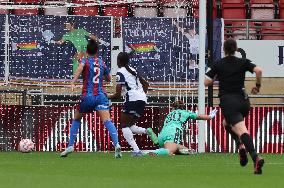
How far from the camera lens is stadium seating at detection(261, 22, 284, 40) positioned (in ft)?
93.7

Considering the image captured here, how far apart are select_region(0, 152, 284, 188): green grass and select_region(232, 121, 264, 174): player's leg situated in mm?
137

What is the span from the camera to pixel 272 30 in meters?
29.7

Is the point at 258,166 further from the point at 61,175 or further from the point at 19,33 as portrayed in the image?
the point at 19,33

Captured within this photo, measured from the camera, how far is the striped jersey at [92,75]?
59.1 ft

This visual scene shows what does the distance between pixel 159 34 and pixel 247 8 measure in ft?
14.7

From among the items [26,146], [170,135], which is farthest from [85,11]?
[170,135]

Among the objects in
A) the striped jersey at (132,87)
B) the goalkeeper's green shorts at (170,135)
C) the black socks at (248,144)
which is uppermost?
the striped jersey at (132,87)

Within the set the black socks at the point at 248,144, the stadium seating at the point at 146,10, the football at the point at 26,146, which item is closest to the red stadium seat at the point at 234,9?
the stadium seating at the point at 146,10

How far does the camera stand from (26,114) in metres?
22.3

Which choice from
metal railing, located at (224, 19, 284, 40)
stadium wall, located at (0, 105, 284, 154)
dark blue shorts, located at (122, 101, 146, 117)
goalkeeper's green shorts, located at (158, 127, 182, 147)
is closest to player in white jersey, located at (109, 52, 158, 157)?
dark blue shorts, located at (122, 101, 146, 117)

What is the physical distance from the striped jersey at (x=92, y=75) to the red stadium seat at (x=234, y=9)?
13.1 meters

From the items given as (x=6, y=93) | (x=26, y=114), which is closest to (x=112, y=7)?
(x=6, y=93)

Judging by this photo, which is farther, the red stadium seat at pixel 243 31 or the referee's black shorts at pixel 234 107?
the red stadium seat at pixel 243 31

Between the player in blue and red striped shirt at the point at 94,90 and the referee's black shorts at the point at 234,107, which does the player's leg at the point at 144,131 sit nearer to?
the player in blue and red striped shirt at the point at 94,90
